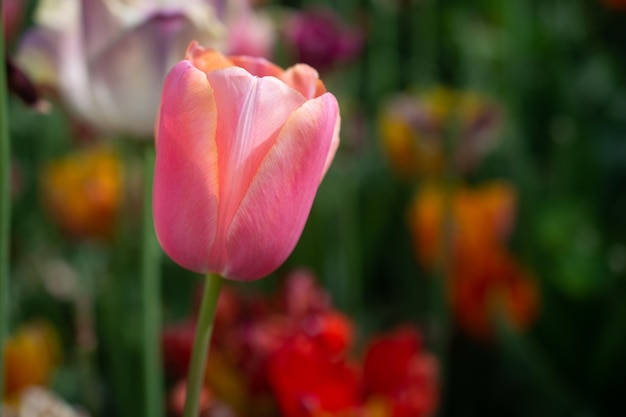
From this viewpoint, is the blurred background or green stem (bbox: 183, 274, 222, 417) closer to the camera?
green stem (bbox: 183, 274, 222, 417)

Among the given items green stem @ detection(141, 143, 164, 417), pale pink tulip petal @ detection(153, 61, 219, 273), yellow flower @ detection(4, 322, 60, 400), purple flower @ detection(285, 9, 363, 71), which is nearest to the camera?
pale pink tulip petal @ detection(153, 61, 219, 273)

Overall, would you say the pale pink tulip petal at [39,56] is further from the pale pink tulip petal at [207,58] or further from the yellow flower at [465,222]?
the yellow flower at [465,222]

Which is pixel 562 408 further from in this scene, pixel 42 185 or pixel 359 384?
pixel 42 185

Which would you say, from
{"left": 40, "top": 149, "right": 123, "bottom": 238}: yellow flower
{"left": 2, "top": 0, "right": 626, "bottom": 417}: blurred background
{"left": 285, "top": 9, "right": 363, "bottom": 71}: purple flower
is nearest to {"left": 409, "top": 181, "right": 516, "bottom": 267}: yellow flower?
{"left": 2, "top": 0, "right": 626, "bottom": 417}: blurred background

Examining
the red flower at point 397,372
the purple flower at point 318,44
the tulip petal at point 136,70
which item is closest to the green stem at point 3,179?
the tulip petal at point 136,70

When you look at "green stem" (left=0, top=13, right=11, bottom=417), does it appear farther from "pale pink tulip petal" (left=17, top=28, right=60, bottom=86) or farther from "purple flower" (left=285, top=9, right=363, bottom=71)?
"purple flower" (left=285, top=9, right=363, bottom=71)

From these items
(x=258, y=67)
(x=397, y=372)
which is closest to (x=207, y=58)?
(x=258, y=67)

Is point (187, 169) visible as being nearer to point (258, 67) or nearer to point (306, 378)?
point (258, 67)
